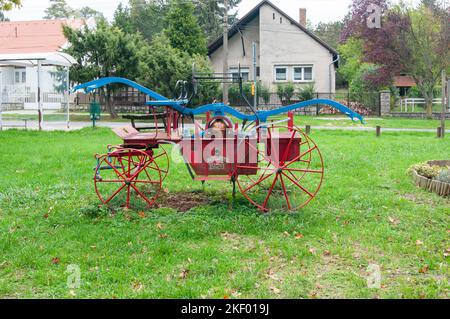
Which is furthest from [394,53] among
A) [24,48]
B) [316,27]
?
[316,27]

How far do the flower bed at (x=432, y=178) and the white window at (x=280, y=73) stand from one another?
85.0ft

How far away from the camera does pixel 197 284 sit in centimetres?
474

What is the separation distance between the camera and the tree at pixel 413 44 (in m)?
27.8

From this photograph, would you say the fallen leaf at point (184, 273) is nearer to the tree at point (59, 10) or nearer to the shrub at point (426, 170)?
the shrub at point (426, 170)

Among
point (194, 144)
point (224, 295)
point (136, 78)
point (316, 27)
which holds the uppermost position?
point (316, 27)

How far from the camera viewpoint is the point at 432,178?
8742 millimetres

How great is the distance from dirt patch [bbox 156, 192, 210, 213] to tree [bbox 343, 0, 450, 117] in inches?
892

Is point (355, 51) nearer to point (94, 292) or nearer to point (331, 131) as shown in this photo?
point (331, 131)

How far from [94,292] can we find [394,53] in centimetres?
2660

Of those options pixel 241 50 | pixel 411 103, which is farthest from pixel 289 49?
pixel 411 103

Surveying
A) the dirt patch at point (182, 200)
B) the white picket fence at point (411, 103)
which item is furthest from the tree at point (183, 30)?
the dirt patch at point (182, 200)

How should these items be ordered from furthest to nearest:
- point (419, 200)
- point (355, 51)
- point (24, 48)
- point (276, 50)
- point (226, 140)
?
point (355, 51) < point (24, 48) < point (276, 50) < point (419, 200) < point (226, 140)

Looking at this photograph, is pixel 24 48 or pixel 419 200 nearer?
pixel 419 200

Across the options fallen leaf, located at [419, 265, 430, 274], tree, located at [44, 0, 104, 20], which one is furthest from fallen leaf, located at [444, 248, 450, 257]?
tree, located at [44, 0, 104, 20]
